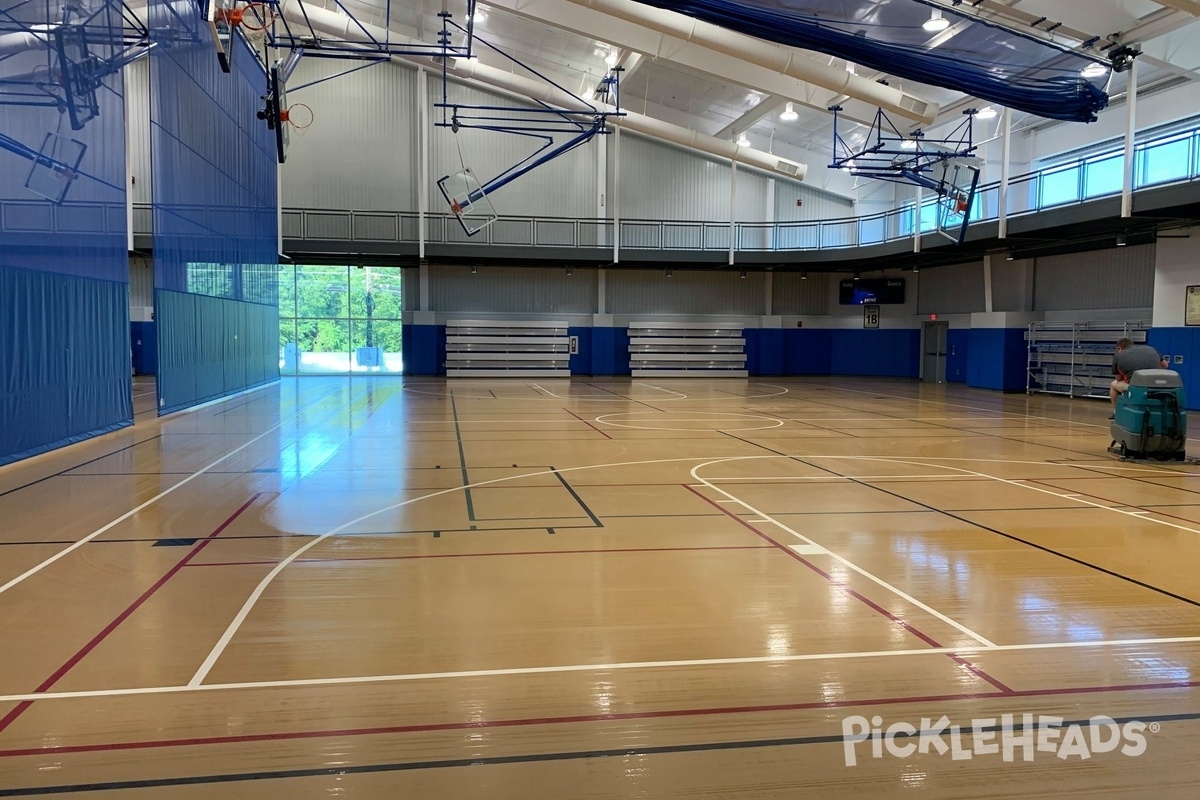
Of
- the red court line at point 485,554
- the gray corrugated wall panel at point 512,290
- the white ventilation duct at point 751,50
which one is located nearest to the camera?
the red court line at point 485,554

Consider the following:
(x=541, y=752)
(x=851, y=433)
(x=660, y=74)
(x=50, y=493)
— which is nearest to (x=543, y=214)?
(x=660, y=74)

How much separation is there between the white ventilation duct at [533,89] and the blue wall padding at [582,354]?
310 inches

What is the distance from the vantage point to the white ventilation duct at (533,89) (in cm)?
2266

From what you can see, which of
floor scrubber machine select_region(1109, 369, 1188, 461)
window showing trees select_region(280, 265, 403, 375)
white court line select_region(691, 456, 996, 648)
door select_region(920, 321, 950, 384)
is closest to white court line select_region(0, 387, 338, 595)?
white court line select_region(691, 456, 996, 648)

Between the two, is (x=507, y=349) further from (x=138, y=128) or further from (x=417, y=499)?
(x=417, y=499)

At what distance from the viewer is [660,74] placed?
2595cm

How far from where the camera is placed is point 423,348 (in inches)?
1219

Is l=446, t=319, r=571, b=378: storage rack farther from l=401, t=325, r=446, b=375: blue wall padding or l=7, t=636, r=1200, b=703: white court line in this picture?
l=7, t=636, r=1200, b=703: white court line

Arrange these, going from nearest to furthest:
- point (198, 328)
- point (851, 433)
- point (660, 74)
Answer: point (851, 433) → point (198, 328) → point (660, 74)

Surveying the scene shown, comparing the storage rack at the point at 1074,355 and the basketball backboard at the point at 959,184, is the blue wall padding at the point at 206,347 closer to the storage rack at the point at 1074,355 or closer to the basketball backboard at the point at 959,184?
the basketball backboard at the point at 959,184

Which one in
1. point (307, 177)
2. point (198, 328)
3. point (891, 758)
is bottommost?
point (891, 758)

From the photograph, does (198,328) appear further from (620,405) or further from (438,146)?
(438,146)

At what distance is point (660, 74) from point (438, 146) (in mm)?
8551

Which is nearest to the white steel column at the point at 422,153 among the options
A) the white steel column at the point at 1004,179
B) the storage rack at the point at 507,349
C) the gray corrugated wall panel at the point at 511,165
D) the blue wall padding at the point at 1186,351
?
the gray corrugated wall panel at the point at 511,165
